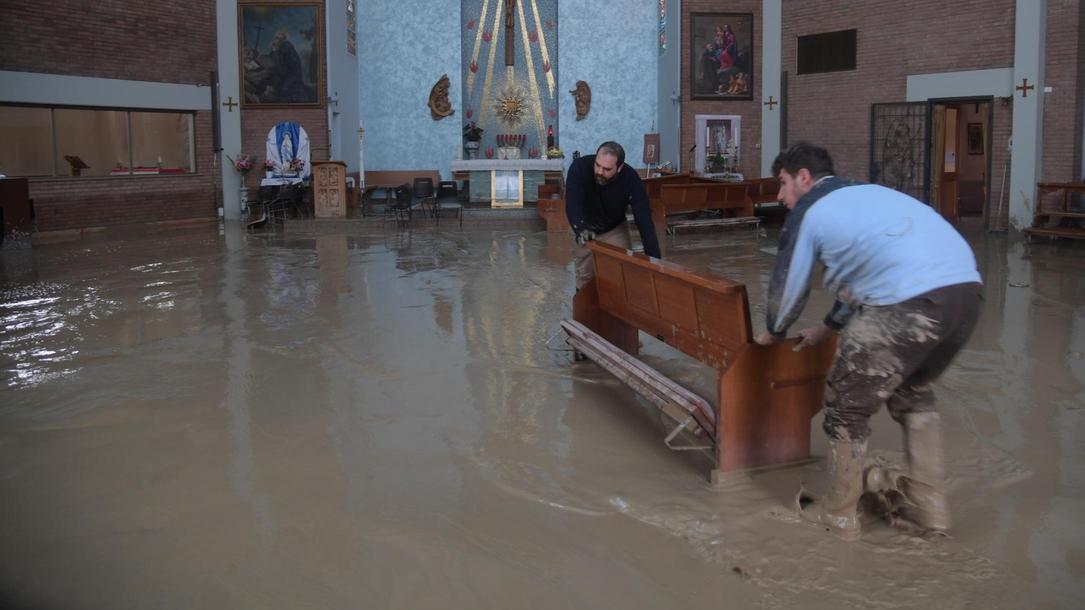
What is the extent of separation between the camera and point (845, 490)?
3.71 metres

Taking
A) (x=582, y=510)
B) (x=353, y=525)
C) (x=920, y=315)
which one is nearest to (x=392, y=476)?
(x=353, y=525)

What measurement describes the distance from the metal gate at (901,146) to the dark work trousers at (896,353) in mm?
14748

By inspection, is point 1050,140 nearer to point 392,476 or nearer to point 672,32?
point 672,32

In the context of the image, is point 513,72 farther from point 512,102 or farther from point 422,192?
point 422,192

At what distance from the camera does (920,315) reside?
3.45 metres

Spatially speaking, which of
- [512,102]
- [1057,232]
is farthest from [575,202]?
[512,102]

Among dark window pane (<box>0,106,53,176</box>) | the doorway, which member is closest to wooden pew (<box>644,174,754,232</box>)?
the doorway

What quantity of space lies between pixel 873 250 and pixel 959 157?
63.8 feet

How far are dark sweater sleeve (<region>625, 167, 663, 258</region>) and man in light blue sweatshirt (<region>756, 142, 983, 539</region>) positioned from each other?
236 centimetres

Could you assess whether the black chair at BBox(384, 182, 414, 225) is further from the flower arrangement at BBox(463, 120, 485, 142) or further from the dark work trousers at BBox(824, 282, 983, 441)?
the dark work trousers at BBox(824, 282, 983, 441)

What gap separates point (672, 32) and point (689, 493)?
56.6 feet

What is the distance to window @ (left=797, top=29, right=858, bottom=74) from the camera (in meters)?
18.3

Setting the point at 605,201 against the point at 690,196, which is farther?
the point at 690,196

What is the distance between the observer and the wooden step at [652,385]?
14.2ft
